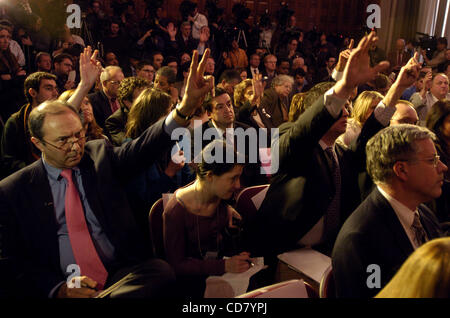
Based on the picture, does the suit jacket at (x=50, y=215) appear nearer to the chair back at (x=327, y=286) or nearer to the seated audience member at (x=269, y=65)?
the chair back at (x=327, y=286)

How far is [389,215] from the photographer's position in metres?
1.44

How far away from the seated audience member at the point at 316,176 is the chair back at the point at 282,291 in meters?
0.55

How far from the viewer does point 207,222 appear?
1791mm

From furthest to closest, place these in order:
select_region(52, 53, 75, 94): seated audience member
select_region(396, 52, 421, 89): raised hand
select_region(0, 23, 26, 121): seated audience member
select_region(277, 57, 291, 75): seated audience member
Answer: select_region(277, 57, 291, 75): seated audience member < select_region(52, 53, 75, 94): seated audience member < select_region(0, 23, 26, 121): seated audience member < select_region(396, 52, 421, 89): raised hand

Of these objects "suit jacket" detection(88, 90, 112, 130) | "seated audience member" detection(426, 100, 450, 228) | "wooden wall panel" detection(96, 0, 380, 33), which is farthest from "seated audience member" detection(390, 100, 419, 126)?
"wooden wall panel" detection(96, 0, 380, 33)

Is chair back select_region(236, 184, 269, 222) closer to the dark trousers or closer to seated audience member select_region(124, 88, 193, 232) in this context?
seated audience member select_region(124, 88, 193, 232)

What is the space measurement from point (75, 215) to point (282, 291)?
904 mm

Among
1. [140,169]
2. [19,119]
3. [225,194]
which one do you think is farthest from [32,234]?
[19,119]

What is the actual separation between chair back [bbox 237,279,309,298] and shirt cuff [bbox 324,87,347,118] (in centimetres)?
66

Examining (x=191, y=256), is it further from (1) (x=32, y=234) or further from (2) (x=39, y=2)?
(2) (x=39, y=2)

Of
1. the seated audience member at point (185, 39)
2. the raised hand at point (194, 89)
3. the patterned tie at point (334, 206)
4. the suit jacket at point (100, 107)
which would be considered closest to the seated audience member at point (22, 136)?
the suit jacket at point (100, 107)

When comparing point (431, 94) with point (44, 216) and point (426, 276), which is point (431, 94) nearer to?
point (426, 276)

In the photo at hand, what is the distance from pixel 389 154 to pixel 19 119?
2622mm

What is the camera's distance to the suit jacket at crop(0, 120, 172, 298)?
4.92 feet
